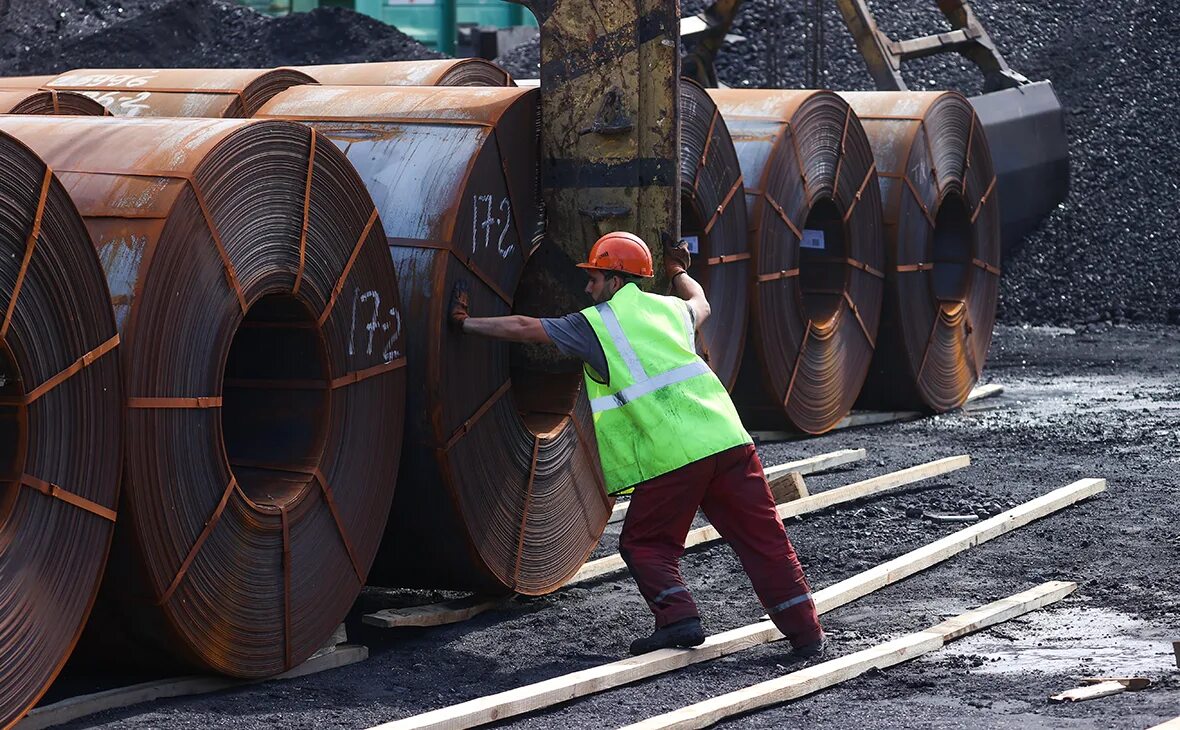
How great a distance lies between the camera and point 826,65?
1872cm

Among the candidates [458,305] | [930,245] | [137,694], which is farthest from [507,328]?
[930,245]

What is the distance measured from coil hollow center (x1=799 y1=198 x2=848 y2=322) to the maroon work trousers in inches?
188

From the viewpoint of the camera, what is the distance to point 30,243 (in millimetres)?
4484

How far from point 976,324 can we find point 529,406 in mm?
5932

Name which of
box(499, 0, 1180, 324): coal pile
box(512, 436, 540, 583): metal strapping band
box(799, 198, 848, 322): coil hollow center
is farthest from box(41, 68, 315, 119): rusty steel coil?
box(499, 0, 1180, 324): coal pile

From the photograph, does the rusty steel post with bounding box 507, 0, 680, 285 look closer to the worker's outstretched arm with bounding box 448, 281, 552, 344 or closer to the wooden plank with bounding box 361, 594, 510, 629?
the worker's outstretched arm with bounding box 448, 281, 552, 344

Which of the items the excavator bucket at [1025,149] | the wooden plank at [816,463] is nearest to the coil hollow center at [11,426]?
the wooden plank at [816,463]

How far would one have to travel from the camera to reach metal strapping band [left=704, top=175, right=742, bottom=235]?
9188 mm

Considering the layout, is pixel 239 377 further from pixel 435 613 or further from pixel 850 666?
pixel 850 666

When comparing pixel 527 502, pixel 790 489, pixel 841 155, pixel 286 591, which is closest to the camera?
pixel 286 591

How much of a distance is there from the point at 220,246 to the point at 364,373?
870 millimetres

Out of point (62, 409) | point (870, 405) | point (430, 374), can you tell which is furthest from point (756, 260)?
point (62, 409)

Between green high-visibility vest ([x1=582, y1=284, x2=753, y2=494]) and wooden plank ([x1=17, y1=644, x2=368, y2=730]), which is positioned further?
green high-visibility vest ([x1=582, y1=284, x2=753, y2=494])

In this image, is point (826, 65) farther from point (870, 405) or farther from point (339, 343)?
point (339, 343)
